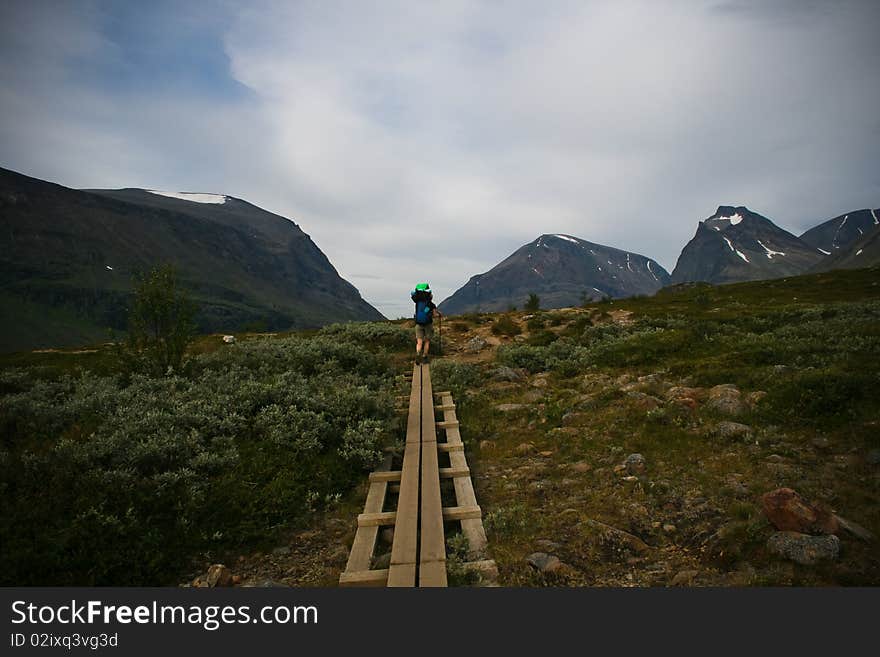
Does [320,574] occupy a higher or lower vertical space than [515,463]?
lower

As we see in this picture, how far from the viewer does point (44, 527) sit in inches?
205

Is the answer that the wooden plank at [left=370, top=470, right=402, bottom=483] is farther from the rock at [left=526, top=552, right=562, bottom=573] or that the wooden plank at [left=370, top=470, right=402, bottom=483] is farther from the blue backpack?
the blue backpack

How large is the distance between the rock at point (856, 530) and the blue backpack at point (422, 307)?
13.5 m

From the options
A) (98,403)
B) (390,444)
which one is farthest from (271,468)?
(98,403)

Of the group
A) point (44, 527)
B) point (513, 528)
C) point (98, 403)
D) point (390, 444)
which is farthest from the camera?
point (98, 403)

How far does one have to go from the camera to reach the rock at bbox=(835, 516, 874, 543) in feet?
15.5

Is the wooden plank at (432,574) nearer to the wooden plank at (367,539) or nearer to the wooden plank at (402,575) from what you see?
the wooden plank at (402,575)

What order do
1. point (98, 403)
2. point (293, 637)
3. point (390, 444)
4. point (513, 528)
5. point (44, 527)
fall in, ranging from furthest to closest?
point (98, 403)
point (390, 444)
point (513, 528)
point (44, 527)
point (293, 637)

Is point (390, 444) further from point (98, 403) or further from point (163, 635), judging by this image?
point (98, 403)

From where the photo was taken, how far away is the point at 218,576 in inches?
201

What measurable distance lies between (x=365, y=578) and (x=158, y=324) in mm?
12694

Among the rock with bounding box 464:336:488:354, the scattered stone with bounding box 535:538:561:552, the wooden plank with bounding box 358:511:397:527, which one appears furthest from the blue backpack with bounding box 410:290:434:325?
the scattered stone with bounding box 535:538:561:552

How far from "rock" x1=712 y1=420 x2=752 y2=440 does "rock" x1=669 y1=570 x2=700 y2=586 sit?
3803 millimetres

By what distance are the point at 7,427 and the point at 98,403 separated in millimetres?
1525
